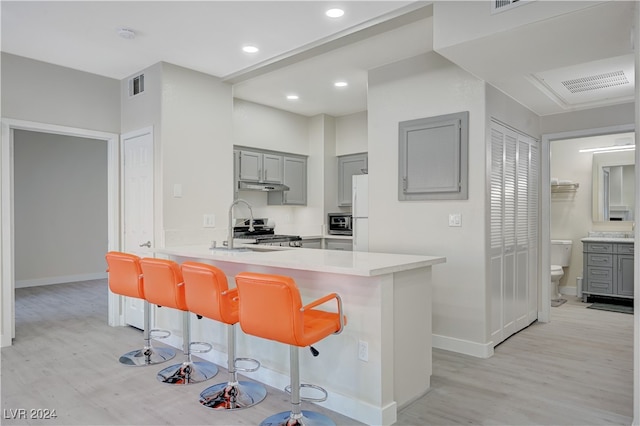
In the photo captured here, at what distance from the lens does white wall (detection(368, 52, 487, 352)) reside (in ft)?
11.7

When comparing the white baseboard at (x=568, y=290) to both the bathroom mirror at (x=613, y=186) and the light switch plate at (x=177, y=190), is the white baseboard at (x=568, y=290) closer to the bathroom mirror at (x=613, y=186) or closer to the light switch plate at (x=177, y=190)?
the bathroom mirror at (x=613, y=186)

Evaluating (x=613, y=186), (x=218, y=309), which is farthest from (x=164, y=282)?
(x=613, y=186)

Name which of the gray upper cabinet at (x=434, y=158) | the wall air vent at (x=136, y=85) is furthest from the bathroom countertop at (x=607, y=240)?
the wall air vent at (x=136, y=85)

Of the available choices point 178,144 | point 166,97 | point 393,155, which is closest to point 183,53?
point 166,97

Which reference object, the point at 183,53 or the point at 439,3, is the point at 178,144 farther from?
the point at 439,3

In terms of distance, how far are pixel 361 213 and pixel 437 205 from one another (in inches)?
37.8

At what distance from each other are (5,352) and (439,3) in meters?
4.59

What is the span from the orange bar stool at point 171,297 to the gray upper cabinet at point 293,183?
3219mm

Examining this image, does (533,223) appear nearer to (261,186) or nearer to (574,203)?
(574,203)

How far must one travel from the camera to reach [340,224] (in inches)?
243

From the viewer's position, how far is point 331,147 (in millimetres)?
6457

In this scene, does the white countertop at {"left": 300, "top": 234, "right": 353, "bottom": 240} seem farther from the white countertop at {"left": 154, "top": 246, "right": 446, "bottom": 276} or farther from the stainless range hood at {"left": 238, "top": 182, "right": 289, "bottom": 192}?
the white countertop at {"left": 154, "top": 246, "right": 446, "bottom": 276}

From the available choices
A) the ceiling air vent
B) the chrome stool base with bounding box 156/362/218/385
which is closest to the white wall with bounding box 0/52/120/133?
the chrome stool base with bounding box 156/362/218/385

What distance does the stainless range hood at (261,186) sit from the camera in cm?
564
